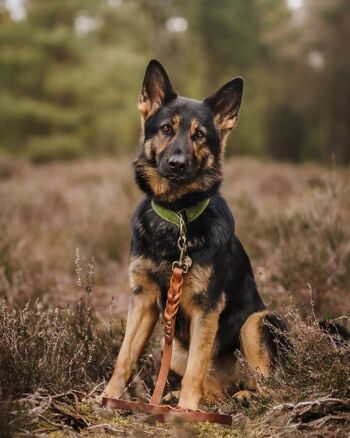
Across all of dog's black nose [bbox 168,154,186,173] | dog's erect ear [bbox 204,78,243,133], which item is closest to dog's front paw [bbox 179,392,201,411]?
dog's black nose [bbox 168,154,186,173]

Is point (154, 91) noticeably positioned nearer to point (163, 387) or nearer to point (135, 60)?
point (163, 387)

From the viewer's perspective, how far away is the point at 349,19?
27.1 metres

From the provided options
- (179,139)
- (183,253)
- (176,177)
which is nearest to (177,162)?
(176,177)

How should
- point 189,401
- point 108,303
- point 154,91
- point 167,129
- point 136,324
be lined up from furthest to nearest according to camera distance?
1. point 108,303
2. point 154,91
3. point 167,129
4. point 136,324
5. point 189,401

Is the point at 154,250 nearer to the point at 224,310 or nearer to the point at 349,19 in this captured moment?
the point at 224,310

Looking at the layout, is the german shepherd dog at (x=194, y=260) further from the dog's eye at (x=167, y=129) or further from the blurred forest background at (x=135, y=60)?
the blurred forest background at (x=135, y=60)

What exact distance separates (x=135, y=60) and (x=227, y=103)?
77.5ft

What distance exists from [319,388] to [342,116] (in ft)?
96.6

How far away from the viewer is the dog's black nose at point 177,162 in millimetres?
3818

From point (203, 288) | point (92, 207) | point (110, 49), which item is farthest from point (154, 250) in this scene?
point (110, 49)

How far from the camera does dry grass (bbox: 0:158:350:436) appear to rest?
9.94 feet

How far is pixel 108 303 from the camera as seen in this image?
602 centimetres

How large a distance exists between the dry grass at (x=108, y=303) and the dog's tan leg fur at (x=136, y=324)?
148 mm

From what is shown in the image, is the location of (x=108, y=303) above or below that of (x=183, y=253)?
below
